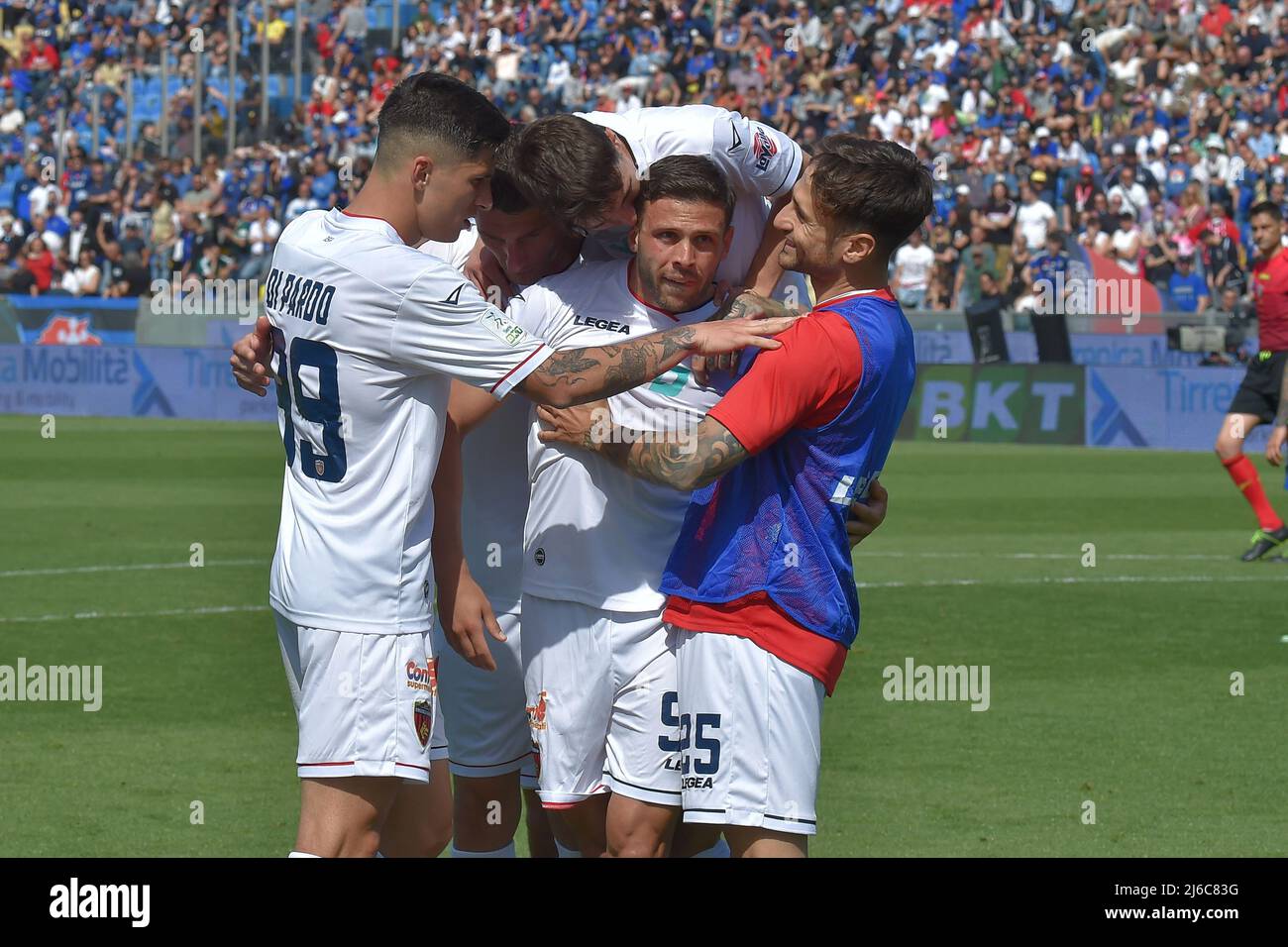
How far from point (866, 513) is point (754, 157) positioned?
1135mm

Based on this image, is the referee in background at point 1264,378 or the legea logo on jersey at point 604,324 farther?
the referee in background at point 1264,378

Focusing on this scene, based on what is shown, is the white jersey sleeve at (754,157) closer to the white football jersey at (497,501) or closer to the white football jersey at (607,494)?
the white football jersey at (607,494)

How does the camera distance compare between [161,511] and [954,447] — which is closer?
[161,511]

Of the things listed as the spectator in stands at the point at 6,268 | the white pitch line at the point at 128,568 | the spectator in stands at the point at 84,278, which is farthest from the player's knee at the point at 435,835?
the spectator in stands at the point at 6,268

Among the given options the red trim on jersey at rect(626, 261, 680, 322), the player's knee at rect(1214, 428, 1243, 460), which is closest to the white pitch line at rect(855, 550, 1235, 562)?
the player's knee at rect(1214, 428, 1243, 460)

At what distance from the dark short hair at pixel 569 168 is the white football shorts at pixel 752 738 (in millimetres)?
1149

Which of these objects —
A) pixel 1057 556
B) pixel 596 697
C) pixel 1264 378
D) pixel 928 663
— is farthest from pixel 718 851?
pixel 1264 378

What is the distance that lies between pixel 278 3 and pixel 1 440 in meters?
18.7

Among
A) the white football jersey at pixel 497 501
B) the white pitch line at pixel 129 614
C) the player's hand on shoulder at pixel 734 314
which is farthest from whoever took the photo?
the white pitch line at pixel 129 614

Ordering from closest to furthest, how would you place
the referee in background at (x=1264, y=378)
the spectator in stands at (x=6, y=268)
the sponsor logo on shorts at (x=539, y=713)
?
the sponsor logo on shorts at (x=539, y=713) < the referee in background at (x=1264, y=378) < the spectator in stands at (x=6, y=268)

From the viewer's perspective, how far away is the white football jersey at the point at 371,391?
4.37 metres

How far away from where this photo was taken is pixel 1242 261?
2531cm

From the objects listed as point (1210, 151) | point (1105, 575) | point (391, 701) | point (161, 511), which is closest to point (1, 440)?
point (161, 511)

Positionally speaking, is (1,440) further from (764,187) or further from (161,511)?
(764,187)
